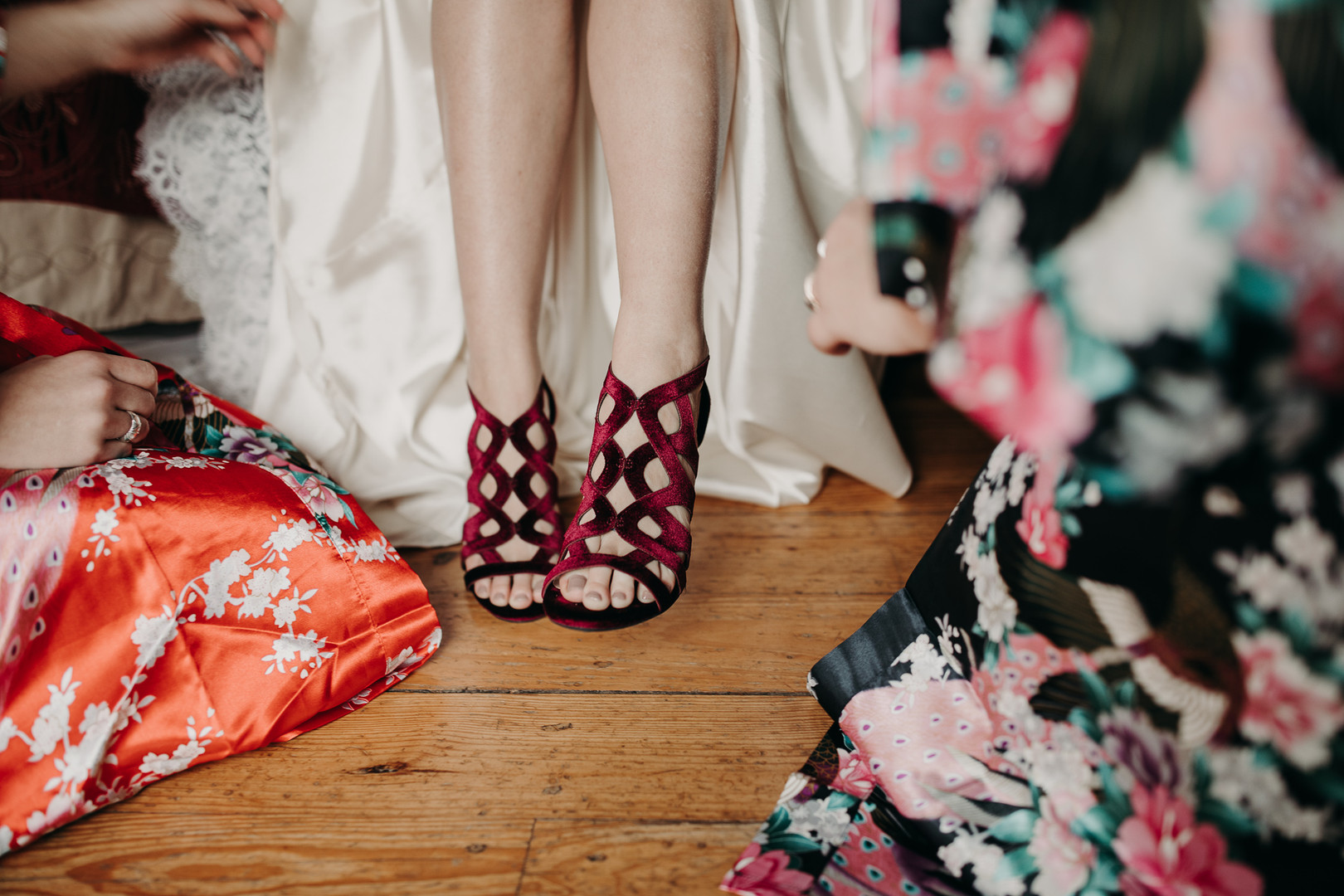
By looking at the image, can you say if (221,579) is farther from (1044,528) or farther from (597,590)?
(1044,528)

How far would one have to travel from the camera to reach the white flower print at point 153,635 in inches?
21.7

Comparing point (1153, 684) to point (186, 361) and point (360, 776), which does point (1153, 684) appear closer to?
point (360, 776)

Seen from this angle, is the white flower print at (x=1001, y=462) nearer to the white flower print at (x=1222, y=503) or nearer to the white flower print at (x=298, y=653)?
the white flower print at (x=1222, y=503)

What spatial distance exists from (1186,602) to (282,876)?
1.77 feet

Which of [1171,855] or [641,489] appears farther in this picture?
[641,489]

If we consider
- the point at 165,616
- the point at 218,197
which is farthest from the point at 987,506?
the point at 218,197

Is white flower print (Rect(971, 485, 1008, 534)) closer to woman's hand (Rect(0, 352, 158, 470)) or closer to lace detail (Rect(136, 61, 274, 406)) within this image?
woman's hand (Rect(0, 352, 158, 470))

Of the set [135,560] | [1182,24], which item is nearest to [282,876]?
[135,560]

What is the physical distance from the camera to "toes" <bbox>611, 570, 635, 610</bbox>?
632mm

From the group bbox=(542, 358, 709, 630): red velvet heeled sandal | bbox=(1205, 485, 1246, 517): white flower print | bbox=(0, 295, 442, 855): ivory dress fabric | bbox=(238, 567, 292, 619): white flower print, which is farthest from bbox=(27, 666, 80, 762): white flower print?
bbox=(1205, 485, 1246, 517): white flower print

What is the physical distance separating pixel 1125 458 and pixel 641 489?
17.3 inches

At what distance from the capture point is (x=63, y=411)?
55cm

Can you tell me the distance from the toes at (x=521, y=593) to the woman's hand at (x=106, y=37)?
1.60 feet

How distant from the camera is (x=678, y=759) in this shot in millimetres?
576
